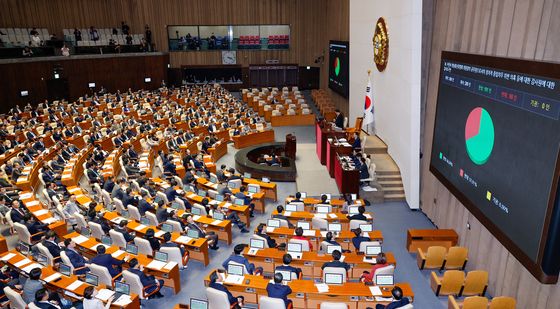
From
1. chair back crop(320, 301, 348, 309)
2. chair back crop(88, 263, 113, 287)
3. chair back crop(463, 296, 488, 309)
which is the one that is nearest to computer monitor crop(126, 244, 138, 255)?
chair back crop(88, 263, 113, 287)

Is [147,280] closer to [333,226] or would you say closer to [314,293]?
[314,293]

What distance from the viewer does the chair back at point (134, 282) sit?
354 inches

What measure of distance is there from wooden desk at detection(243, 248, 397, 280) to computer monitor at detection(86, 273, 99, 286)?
347cm

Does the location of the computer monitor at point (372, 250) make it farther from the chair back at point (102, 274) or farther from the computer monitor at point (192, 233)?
the chair back at point (102, 274)

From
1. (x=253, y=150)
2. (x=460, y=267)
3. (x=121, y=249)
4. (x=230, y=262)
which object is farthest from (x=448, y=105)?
(x=253, y=150)

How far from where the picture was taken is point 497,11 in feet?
30.5

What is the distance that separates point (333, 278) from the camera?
9094 millimetres

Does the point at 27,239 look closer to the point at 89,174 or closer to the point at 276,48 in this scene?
the point at 89,174

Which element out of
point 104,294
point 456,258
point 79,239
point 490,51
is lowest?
point 456,258

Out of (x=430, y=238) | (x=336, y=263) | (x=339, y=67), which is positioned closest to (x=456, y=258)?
(x=430, y=238)

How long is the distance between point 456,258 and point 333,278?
372 cm

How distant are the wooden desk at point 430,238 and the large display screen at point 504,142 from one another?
135 centimetres

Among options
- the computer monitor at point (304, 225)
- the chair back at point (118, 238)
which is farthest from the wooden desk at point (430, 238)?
the chair back at point (118, 238)

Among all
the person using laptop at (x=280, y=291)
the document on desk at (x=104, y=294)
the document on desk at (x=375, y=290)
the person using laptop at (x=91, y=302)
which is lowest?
the document on desk at (x=375, y=290)
